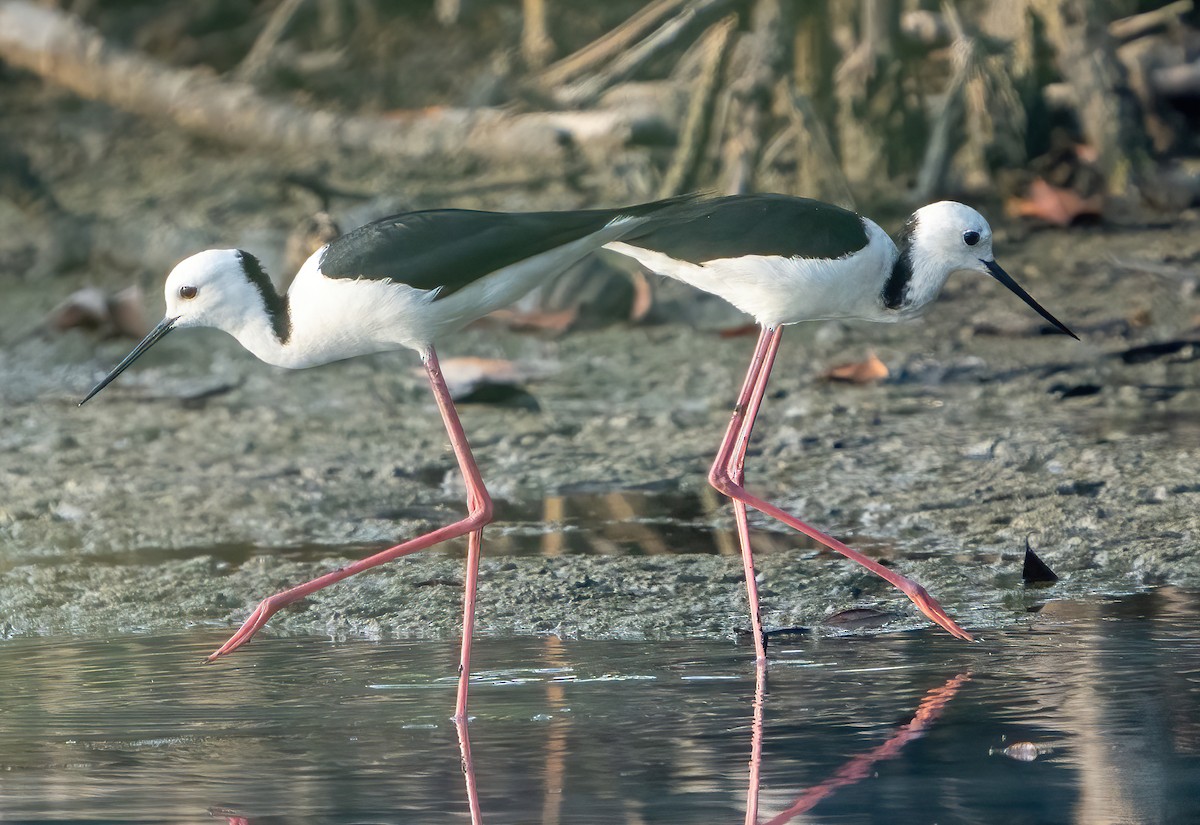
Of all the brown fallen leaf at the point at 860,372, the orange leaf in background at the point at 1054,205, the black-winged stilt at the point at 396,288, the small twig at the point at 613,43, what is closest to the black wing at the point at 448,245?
the black-winged stilt at the point at 396,288

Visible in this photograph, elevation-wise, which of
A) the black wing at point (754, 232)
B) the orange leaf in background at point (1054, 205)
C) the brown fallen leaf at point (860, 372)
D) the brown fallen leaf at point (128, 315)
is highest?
the orange leaf in background at point (1054, 205)

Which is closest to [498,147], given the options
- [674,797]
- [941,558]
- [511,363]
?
[511,363]

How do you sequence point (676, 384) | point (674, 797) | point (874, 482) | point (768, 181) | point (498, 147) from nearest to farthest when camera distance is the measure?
point (674, 797) < point (874, 482) < point (676, 384) < point (768, 181) < point (498, 147)

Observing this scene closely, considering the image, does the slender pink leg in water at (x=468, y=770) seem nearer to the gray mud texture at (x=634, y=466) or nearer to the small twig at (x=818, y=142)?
the gray mud texture at (x=634, y=466)

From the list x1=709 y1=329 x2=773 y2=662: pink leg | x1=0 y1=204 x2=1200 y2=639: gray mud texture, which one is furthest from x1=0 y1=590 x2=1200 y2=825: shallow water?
x1=709 y1=329 x2=773 y2=662: pink leg

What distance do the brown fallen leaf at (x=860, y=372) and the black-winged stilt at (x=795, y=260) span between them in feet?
6.06

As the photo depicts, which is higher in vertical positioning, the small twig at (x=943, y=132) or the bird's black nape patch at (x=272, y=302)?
the small twig at (x=943, y=132)

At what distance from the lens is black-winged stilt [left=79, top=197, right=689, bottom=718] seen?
4254mm

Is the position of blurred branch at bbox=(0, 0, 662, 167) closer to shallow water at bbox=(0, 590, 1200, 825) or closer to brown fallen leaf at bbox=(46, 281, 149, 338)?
brown fallen leaf at bbox=(46, 281, 149, 338)

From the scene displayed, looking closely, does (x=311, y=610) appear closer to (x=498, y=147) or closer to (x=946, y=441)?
(x=946, y=441)

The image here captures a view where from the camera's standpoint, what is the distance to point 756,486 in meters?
5.58

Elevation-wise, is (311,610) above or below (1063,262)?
below

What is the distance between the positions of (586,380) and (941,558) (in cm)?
245

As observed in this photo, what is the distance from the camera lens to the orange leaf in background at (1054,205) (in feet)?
27.4
